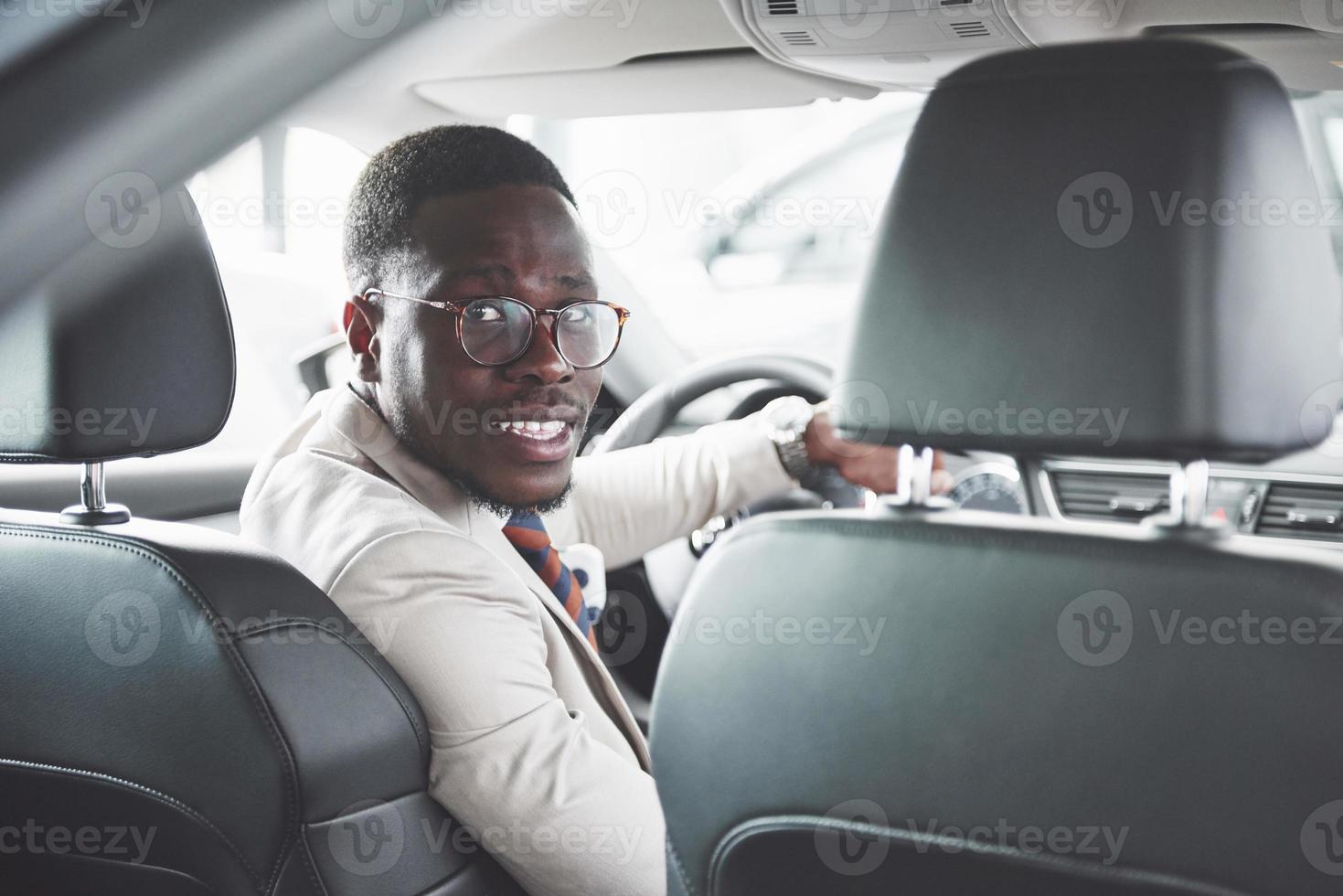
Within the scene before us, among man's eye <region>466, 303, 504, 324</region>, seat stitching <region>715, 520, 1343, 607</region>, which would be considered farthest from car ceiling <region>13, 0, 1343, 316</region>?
seat stitching <region>715, 520, 1343, 607</region>

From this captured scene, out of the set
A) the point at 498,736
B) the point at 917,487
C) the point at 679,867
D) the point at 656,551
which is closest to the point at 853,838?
the point at 679,867

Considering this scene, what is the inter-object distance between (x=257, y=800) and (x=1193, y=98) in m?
1.00

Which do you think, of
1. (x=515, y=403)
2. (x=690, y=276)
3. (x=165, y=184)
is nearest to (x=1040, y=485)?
(x=515, y=403)

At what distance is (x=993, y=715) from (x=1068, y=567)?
0.13 meters

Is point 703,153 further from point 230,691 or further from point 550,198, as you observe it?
point 230,691

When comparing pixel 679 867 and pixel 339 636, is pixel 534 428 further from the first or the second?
pixel 679 867

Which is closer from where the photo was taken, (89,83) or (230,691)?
(89,83)

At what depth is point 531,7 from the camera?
1578 millimetres

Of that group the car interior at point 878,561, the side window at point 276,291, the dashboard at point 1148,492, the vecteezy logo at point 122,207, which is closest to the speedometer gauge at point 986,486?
the dashboard at point 1148,492

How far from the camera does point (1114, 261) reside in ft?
3.44

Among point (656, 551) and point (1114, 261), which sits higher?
point (1114, 261)

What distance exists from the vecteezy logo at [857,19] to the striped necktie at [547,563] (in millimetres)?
811

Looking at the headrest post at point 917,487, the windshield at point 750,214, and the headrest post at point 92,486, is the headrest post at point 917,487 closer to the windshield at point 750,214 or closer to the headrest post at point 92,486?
the headrest post at point 92,486

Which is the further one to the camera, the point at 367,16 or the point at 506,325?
the point at 506,325
